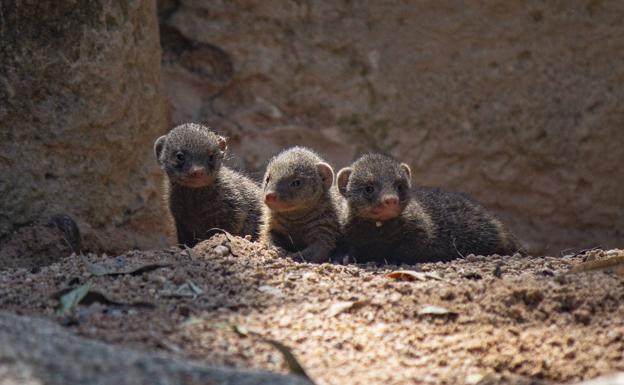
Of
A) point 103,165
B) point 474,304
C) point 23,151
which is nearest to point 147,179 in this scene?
point 103,165

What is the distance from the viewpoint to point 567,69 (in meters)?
7.05

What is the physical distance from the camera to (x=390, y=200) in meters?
5.09

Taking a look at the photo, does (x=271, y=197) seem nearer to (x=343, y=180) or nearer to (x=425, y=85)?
(x=343, y=180)

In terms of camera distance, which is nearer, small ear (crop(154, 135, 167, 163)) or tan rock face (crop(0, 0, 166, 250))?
tan rock face (crop(0, 0, 166, 250))

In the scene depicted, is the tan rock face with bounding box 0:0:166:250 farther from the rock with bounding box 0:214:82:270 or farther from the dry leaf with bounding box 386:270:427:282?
the dry leaf with bounding box 386:270:427:282

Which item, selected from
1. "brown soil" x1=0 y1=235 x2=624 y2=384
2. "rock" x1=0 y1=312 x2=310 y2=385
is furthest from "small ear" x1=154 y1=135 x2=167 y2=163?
"rock" x1=0 y1=312 x2=310 y2=385

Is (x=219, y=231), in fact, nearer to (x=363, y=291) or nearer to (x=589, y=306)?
(x=363, y=291)

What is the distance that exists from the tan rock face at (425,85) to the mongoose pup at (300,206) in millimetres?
1435

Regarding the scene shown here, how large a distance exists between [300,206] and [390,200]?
59 cm

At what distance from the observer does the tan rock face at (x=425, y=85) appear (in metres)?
6.89

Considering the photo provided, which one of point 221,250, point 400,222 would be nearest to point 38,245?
point 221,250

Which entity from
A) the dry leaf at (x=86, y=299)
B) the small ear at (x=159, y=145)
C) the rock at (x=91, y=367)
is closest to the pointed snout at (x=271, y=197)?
the small ear at (x=159, y=145)

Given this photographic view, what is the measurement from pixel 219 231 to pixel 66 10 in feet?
5.25

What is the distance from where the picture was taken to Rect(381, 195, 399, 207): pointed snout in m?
5.09
